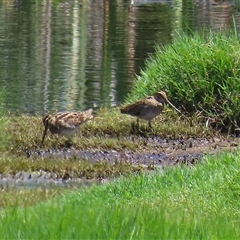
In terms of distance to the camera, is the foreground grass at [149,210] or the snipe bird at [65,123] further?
the snipe bird at [65,123]

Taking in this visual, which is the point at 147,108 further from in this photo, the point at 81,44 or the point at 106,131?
the point at 81,44

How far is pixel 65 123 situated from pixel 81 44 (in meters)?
13.0

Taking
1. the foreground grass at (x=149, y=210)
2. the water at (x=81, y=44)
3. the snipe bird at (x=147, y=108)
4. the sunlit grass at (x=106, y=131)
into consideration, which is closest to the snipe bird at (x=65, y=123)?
the sunlit grass at (x=106, y=131)

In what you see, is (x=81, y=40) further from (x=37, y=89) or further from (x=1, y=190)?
(x=1, y=190)

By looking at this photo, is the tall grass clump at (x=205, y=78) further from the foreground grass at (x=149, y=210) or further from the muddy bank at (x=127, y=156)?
the foreground grass at (x=149, y=210)

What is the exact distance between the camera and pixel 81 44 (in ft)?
79.4

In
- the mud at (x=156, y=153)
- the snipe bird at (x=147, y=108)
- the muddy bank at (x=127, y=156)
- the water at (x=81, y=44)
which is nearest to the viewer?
the muddy bank at (x=127, y=156)

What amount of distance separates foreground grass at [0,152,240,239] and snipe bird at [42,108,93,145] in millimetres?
2549

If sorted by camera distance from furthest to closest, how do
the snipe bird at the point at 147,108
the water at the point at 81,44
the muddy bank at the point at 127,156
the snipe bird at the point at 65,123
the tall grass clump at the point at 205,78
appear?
the water at the point at 81,44 → the tall grass clump at the point at 205,78 → the snipe bird at the point at 147,108 → the snipe bird at the point at 65,123 → the muddy bank at the point at 127,156

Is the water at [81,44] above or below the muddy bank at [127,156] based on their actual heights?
below

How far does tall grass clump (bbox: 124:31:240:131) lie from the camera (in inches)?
501

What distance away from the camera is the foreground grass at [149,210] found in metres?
6.07

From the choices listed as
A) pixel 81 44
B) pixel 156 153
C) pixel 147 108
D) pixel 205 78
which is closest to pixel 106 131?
pixel 147 108

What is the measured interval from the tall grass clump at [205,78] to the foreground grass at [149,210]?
3.42 m
